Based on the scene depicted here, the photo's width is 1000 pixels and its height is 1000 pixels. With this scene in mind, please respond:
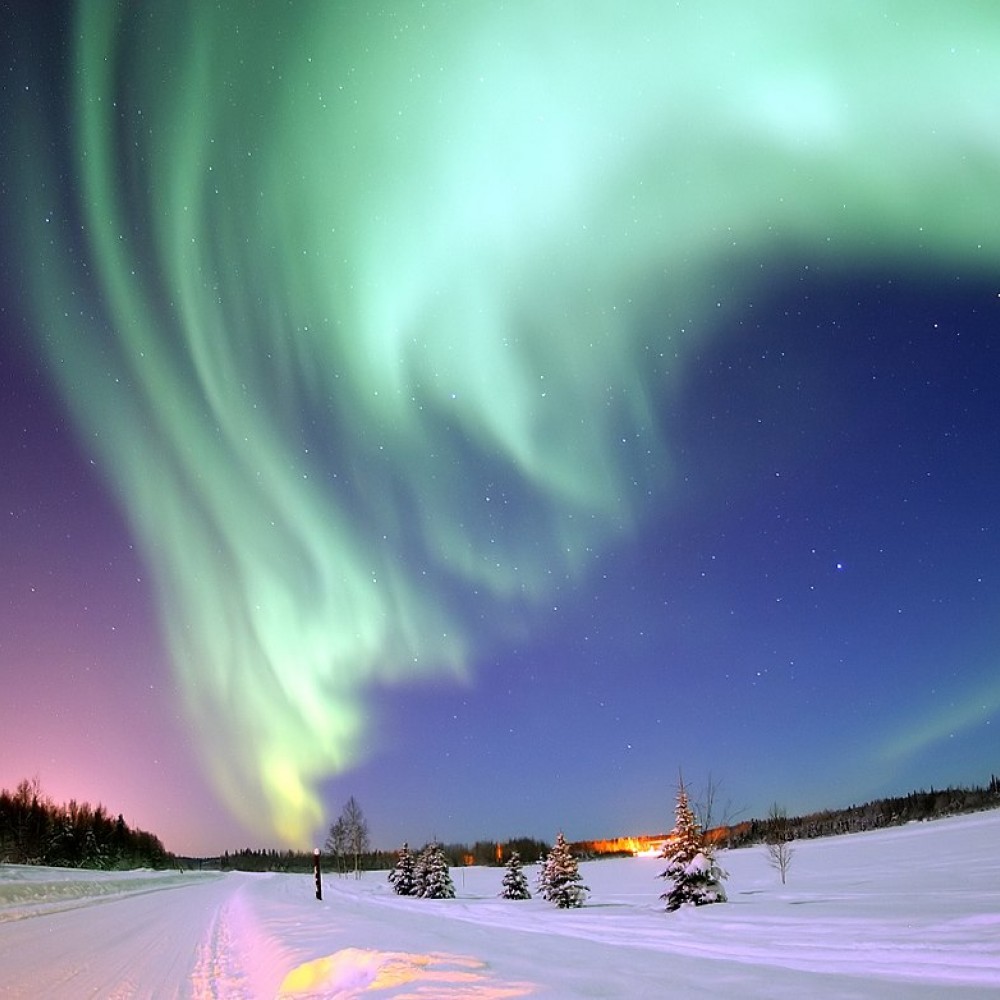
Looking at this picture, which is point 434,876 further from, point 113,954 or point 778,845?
point 113,954

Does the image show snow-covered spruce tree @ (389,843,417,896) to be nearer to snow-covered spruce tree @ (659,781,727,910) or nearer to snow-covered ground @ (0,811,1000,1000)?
snow-covered ground @ (0,811,1000,1000)

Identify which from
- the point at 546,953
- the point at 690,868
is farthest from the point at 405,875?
the point at 546,953

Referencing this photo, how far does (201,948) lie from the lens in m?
16.3

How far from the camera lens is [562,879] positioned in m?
31.8

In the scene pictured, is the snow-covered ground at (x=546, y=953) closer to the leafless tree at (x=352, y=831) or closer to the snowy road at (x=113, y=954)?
the snowy road at (x=113, y=954)

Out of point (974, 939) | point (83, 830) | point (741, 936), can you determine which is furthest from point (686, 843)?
point (83, 830)

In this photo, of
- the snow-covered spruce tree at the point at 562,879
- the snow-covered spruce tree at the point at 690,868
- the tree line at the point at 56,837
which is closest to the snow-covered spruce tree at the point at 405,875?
the snow-covered spruce tree at the point at 562,879

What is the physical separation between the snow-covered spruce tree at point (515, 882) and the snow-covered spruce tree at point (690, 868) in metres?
17.4

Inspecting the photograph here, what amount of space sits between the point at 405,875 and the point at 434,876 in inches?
196

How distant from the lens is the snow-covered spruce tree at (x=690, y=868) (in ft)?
80.5

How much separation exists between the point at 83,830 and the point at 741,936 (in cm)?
11926

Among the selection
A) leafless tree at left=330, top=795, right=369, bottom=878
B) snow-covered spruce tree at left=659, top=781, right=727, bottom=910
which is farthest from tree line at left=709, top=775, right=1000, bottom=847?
snow-covered spruce tree at left=659, top=781, right=727, bottom=910

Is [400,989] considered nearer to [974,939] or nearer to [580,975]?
[580,975]

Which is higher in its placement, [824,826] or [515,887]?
[515,887]
